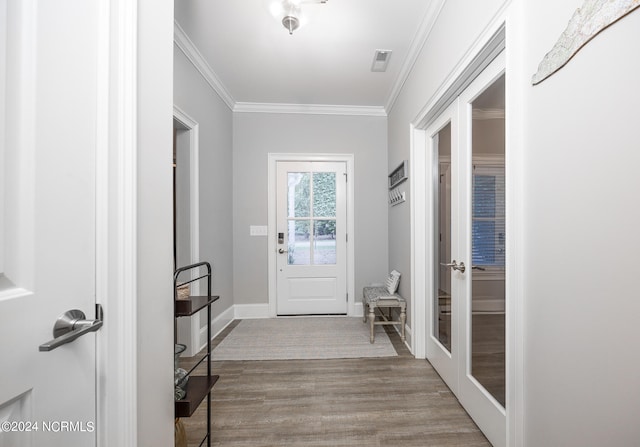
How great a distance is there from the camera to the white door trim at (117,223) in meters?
0.72

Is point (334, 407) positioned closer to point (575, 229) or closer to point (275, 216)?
point (575, 229)

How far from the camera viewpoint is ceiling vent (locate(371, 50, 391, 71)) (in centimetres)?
244

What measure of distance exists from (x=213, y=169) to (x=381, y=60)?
2022 mm

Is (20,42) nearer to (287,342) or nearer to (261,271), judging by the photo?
(287,342)

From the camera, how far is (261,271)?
3.55 metres

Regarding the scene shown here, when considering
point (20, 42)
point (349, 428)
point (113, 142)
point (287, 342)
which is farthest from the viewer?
point (287, 342)

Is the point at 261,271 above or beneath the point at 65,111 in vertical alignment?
beneath

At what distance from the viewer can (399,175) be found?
2854 millimetres

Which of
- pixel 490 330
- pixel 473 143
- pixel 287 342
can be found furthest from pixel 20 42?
pixel 287 342

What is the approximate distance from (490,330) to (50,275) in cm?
181

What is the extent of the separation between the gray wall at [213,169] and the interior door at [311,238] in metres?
0.65

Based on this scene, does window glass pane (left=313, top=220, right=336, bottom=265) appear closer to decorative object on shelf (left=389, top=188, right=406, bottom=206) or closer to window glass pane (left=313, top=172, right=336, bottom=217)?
window glass pane (left=313, top=172, right=336, bottom=217)

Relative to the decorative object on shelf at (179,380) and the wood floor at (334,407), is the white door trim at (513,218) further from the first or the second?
the decorative object on shelf at (179,380)

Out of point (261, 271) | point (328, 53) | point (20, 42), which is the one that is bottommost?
point (261, 271)
